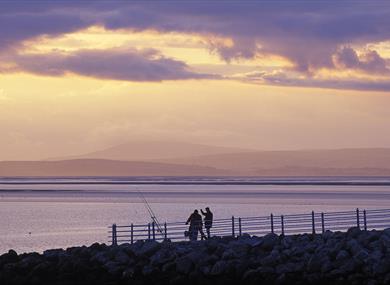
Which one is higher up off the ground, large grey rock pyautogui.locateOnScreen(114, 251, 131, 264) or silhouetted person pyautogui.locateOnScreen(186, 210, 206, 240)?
silhouetted person pyautogui.locateOnScreen(186, 210, 206, 240)

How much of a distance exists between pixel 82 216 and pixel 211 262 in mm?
43724

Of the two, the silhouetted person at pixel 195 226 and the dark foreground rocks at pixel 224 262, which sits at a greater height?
the silhouetted person at pixel 195 226

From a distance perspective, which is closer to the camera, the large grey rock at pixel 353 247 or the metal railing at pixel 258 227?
the large grey rock at pixel 353 247

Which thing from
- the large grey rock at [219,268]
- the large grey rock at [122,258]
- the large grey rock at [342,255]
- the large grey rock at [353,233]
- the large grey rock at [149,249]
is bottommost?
the large grey rock at [219,268]

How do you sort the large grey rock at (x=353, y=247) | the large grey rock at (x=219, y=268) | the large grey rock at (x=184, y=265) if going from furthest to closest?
the large grey rock at (x=184, y=265) < the large grey rock at (x=219, y=268) < the large grey rock at (x=353, y=247)

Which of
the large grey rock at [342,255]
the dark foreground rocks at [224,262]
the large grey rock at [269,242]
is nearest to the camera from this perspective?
the dark foreground rocks at [224,262]

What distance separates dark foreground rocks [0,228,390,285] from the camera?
30797mm

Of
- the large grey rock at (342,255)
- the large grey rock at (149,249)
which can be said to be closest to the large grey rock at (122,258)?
the large grey rock at (149,249)

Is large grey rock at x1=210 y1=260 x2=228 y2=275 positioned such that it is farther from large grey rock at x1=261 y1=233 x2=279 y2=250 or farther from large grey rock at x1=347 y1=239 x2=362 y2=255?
large grey rock at x1=347 y1=239 x2=362 y2=255

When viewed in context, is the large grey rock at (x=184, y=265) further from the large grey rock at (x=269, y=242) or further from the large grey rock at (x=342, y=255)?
the large grey rock at (x=342, y=255)

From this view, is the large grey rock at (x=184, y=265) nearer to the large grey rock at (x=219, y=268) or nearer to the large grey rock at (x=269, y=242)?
the large grey rock at (x=219, y=268)

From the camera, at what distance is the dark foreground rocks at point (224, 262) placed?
1212 inches

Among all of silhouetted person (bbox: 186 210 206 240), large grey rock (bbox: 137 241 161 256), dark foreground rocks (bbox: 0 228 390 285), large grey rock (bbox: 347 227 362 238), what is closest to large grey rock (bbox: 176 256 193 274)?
dark foreground rocks (bbox: 0 228 390 285)

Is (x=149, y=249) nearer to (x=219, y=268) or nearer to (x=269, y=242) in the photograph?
(x=219, y=268)
